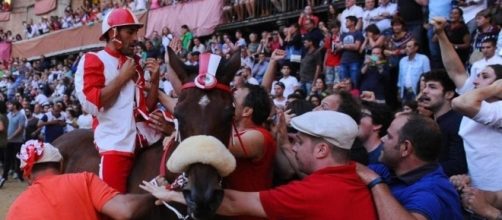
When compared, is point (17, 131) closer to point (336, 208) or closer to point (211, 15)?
point (211, 15)

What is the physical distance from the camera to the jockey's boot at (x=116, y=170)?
5.08 meters

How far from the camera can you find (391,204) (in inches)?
134

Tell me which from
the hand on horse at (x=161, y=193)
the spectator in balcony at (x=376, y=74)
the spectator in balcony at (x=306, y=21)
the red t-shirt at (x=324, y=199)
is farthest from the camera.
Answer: the spectator in balcony at (x=306, y=21)

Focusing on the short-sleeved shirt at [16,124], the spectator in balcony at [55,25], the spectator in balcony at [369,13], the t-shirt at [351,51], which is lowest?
the spectator in balcony at [55,25]

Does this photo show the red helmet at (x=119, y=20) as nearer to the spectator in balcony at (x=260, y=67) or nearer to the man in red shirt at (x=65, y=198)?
the man in red shirt at (x=65, y=198)

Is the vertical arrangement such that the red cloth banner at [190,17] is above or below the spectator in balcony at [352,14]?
below

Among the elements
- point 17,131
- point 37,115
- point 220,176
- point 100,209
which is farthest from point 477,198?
point 37,115

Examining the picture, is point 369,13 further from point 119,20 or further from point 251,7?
point 119,20

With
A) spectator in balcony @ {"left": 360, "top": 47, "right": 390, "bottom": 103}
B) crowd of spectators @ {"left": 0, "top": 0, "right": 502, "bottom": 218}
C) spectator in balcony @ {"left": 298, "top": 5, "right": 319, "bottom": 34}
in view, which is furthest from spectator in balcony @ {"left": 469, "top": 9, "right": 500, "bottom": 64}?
spectator in balcony @ {"left": 298, "top": 5, "right": 319, "bottom": 34}

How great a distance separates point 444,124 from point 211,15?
17.0m

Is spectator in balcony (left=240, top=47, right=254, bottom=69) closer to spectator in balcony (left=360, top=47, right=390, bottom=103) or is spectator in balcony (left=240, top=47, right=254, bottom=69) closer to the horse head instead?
spectator in balcony (left=360, top=47, right=390, bottom=103)

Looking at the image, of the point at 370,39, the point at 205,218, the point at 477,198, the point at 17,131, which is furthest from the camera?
the point at 17,131

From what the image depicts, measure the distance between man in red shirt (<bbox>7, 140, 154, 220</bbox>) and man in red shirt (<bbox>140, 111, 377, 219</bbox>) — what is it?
0.53 m

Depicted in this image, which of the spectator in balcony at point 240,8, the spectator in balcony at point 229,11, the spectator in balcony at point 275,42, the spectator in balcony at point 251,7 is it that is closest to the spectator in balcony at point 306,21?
the spectator in balcony at point 275,42
